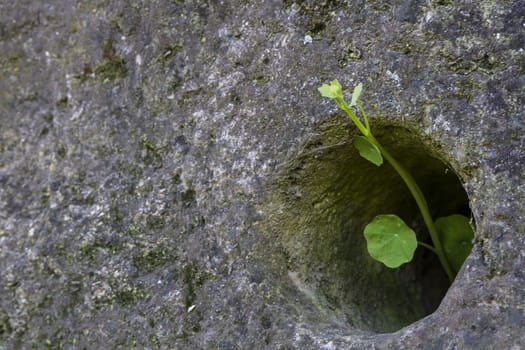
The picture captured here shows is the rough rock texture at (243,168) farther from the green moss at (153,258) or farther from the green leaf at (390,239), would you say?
→ the green leaf at (390,239)

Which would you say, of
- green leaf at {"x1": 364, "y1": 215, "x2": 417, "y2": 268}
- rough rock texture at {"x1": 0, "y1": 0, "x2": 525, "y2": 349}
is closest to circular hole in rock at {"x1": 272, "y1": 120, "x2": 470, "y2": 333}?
rough rock texture at {"x1": 0, "y1": 0, "x2": 525, "y2": 349}

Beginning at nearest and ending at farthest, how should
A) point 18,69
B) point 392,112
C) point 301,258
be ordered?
point 392,112 < point 301,258 < point 18,69

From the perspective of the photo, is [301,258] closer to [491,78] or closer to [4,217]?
[491,78]

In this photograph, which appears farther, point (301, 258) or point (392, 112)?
point (301, 258)

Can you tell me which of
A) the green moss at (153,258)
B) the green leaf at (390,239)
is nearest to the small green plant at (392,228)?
the green leaf at (390,239)

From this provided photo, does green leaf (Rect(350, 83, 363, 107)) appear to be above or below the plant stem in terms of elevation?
above

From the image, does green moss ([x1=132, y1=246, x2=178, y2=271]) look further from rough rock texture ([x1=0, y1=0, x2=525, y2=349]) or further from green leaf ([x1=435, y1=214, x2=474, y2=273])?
green leaf ([x1=435, y1=214, x2=474, y2=273])

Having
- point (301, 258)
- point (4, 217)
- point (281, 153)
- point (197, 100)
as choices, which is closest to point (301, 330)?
point (301, 258)
